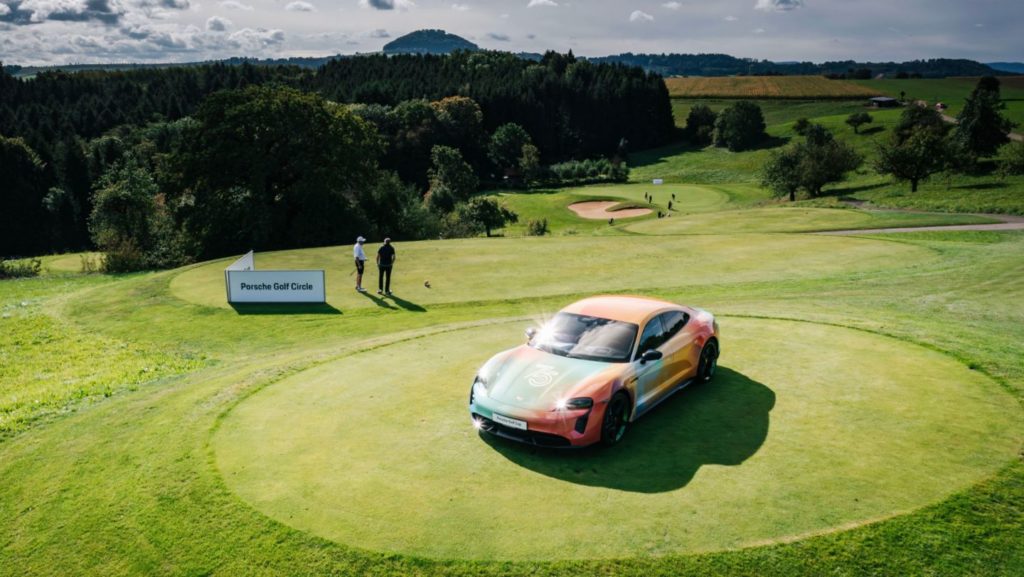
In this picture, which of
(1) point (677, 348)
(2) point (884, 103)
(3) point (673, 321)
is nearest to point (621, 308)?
(3) point (673, 321)

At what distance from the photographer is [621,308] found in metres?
11.9

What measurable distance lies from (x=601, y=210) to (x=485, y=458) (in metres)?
80.0

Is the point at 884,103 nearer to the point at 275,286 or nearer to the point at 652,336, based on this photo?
the point at 275,286

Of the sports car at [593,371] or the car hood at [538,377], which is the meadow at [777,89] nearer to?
the sports car at [593,371]

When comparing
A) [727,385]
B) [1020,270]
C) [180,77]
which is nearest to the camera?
[727,385]

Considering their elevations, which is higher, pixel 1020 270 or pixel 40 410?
pixel 1020 270

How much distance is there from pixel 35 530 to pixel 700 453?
8.76 meters

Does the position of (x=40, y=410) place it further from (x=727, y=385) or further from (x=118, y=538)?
(x=727, y=385)

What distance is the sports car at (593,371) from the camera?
30.9 feet

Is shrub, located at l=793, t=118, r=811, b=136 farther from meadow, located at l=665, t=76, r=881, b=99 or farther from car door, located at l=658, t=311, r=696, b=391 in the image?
car door, located at l=658, t=311, r=696, b=391

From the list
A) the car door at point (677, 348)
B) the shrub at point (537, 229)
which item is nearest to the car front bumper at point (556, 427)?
the car door at point (677, 348)

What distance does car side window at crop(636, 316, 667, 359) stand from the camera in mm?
11004

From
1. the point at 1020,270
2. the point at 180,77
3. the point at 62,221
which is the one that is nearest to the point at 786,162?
the point at 1020,270

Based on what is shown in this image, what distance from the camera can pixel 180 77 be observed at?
180m
